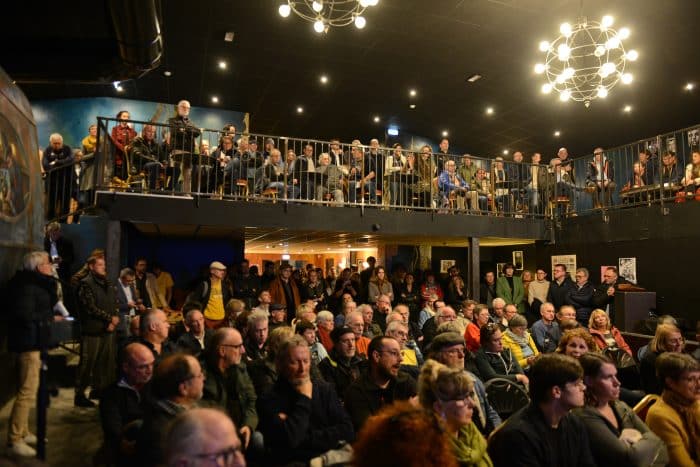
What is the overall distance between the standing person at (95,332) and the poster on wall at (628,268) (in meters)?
7.80

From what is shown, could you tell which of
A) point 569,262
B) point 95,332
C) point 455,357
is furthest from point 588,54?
point 95,332

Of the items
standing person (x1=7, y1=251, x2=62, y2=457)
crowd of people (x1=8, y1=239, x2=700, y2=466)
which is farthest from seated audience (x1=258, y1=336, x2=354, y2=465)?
standing person (x1=7, y1=251, x2=62, y2=457)

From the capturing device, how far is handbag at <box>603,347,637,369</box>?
4.65m

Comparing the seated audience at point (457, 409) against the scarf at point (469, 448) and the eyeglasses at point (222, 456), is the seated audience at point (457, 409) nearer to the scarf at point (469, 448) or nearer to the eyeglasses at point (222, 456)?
the scarf at point (469, 448)

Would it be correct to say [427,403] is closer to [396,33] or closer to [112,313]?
[112,313]

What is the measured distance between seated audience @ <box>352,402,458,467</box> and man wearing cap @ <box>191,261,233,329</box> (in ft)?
18.3

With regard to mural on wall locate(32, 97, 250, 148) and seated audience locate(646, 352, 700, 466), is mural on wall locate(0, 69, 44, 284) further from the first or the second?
mural on wall locate(32, 97, 250, 148)

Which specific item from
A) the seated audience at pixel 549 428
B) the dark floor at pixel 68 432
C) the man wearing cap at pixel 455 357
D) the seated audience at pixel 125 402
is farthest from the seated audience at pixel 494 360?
the dark floor at pixel 68 432

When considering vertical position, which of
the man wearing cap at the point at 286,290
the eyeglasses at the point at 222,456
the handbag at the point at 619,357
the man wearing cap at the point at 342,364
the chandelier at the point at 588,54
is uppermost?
the chandelier at the point at 588,54

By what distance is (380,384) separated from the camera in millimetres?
3193

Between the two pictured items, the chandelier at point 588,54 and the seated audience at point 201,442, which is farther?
the chandelier at point 588,54

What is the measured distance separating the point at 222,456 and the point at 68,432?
365 centimetres

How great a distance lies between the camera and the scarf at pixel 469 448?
2.21 m

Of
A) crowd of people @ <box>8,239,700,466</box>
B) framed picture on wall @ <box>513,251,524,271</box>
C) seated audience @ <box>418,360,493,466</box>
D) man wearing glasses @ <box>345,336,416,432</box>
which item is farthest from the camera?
framed picture on wall @ <box>513,251,524,271</box>
